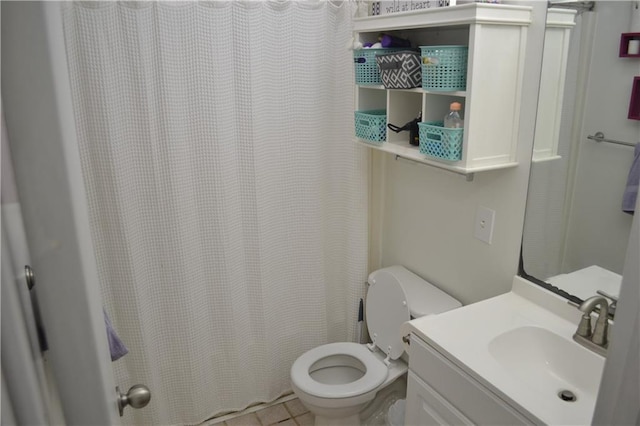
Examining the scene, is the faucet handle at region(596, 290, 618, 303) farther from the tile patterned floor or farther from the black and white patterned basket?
the tile patterned floor

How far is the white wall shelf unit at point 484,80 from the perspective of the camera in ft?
4.76

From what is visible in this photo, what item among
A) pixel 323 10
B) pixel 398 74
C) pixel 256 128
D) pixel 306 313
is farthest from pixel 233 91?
pixel 306 313

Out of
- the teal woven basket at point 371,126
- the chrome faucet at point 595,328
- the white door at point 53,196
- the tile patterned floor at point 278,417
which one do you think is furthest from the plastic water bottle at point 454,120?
the tile patterned floor at point 278,417

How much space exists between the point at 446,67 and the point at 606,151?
54cm

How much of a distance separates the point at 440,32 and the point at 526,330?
1.12 m

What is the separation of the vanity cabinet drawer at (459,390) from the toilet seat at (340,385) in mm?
458

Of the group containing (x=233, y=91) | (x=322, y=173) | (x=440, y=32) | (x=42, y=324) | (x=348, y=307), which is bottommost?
(x=348, y=307)

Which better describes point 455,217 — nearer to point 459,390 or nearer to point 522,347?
point 522,347

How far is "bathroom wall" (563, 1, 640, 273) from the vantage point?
1.33m

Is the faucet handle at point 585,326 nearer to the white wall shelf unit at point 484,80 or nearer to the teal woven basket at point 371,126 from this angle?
the white wall shelf unit at point 484,80

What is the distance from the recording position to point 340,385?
2031 millimetres

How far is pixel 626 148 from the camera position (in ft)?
4.40

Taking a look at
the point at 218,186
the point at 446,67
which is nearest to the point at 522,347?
the point at 446,67

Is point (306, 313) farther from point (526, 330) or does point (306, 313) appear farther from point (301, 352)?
point (526, 330)
